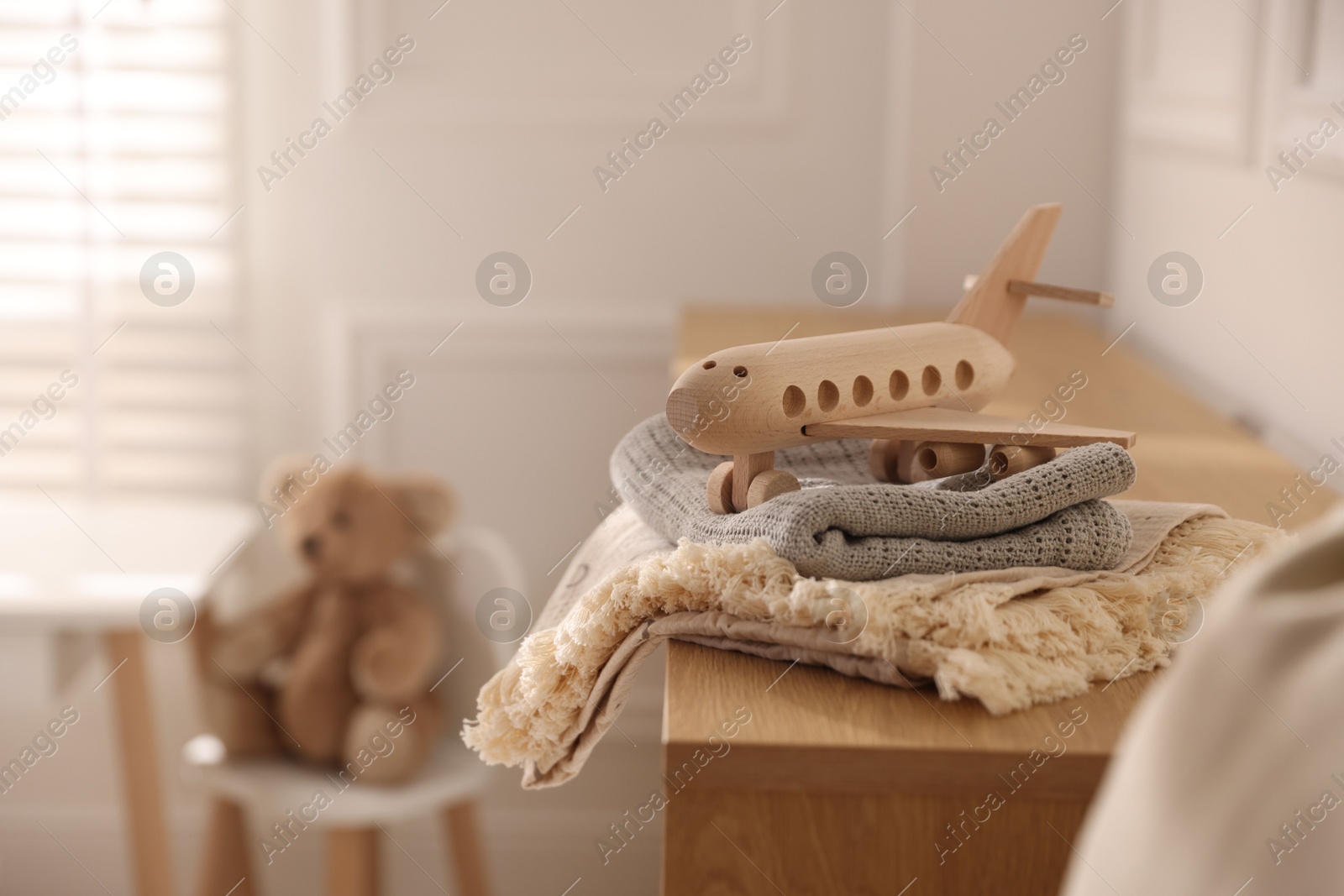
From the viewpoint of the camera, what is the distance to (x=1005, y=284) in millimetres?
717

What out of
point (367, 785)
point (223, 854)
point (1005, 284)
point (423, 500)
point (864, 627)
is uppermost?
point (1005, 284)

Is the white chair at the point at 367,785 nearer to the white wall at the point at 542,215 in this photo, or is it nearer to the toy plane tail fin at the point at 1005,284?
the white wall at the point at 542,215

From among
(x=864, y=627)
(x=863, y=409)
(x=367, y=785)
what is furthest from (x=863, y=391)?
(x=367, y=785)

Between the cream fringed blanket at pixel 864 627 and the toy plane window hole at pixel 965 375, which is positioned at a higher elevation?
the toy plane window hole at pixel 965 375

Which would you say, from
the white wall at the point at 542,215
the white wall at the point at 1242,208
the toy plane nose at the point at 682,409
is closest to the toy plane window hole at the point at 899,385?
the toy plane nose at the point at 682,409

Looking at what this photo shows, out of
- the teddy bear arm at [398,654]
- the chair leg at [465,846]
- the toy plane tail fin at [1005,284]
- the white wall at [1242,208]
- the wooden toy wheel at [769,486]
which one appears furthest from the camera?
the chair leg at [465,846]

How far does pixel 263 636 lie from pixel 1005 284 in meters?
1.22

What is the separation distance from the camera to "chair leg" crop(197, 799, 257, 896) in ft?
5.56

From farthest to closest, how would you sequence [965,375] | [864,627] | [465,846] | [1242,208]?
[465,846], [1242,208], [965,375], [864,627]

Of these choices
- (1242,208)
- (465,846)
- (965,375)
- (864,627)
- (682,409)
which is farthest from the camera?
(465,846)

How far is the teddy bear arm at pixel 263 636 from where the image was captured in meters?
1.59

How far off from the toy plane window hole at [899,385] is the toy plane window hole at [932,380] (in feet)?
0.06

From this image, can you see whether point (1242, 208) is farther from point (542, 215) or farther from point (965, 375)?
point (542, 215)

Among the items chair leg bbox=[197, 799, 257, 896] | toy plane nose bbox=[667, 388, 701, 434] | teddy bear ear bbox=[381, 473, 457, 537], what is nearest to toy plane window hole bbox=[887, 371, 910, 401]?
toy plane nose bbox=[667, 388, 701, 434]
